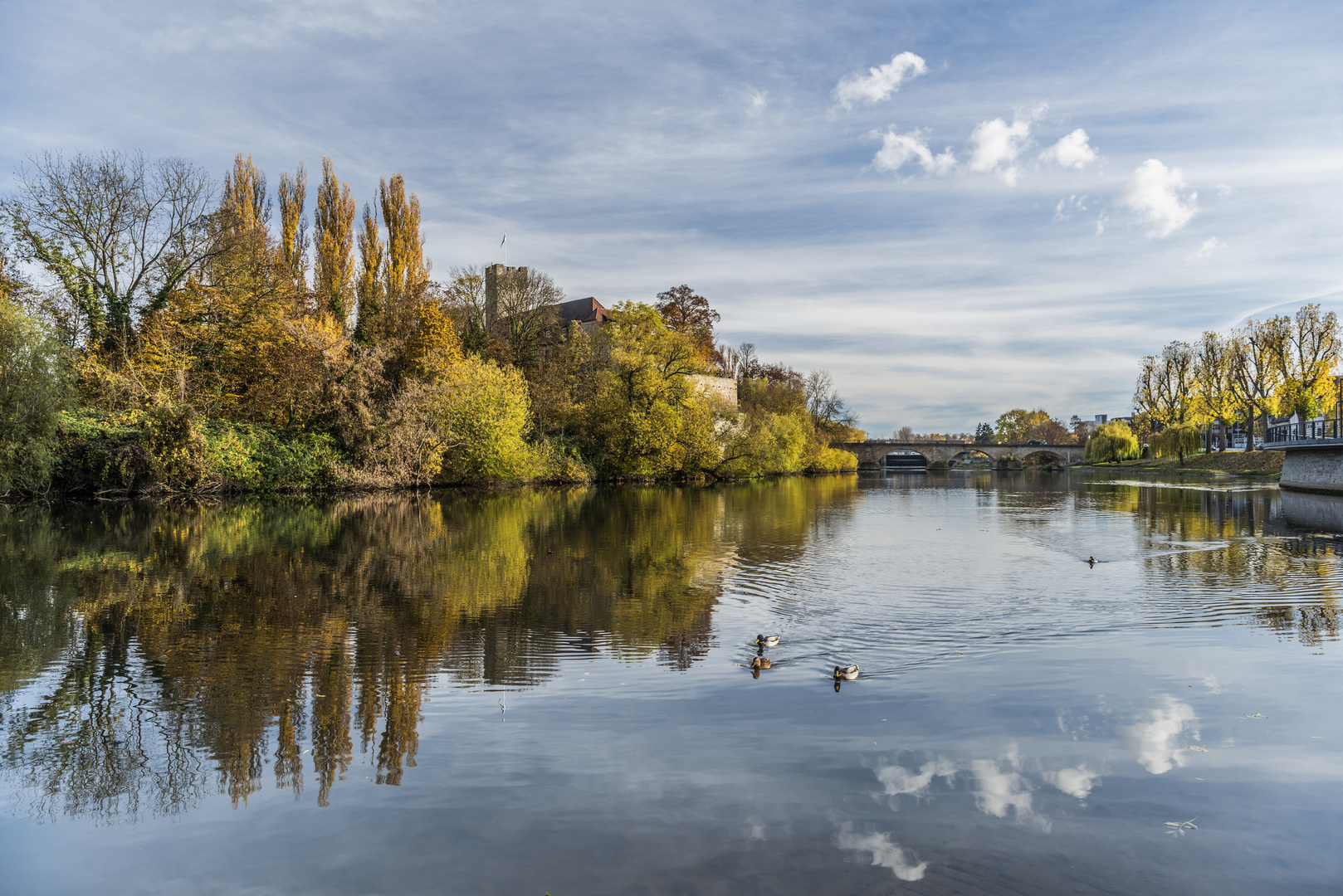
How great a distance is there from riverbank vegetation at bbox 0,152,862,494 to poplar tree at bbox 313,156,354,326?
0.12 meters

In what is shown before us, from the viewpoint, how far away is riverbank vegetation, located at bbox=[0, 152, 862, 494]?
3070 centimetres

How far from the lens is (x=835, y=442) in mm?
99188

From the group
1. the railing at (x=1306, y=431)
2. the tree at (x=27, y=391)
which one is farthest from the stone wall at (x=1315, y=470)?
the tree at (x=27, y=391)

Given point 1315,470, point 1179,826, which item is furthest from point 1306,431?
point 1179,826

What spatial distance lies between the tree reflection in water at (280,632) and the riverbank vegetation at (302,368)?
983cm

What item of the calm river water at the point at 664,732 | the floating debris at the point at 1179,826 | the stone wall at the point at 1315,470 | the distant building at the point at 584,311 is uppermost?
the distant building at the point at 584,311

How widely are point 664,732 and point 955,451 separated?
4521 inches

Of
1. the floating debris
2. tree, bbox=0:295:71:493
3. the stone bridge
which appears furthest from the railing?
the stone bridge

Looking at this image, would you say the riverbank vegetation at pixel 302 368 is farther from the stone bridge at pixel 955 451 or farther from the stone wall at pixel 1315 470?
the stone bridge at pixel 955 451

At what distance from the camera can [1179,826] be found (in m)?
4.47

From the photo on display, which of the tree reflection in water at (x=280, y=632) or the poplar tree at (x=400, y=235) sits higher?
the poplar tree at (x=400, y=235)

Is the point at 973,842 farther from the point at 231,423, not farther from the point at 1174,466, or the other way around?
the point at 1174,466

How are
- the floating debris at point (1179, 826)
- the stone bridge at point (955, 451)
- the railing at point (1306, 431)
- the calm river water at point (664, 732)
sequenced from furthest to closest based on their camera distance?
the stone bridge at point (955, 451) → the railing at point (1306, 431) → the floating debris at point (1179, 826) → the calm river water at point (664, 732)

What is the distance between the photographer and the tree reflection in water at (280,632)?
17.9ft
